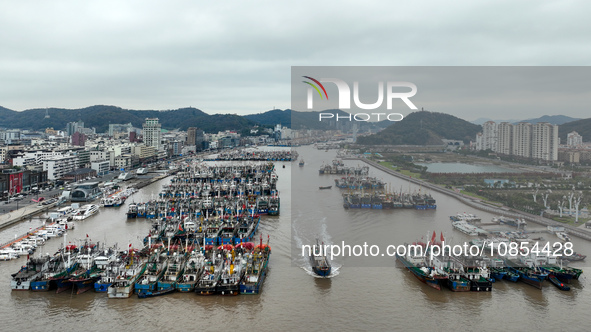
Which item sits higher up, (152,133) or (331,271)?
(152,133)

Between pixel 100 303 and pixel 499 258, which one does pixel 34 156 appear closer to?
pixel 100 303

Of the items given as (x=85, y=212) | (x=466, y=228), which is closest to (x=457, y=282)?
(x=466, y=228)

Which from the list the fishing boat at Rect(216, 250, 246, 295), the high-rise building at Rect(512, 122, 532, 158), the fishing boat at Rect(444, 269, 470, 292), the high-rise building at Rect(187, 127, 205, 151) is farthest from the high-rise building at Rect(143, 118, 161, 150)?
the fishing boat at Rect(444, 269, 470, 292)

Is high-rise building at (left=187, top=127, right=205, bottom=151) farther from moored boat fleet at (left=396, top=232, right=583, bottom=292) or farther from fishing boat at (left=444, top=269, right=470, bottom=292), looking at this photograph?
fishing boat at (left=444, top=269, right=470, bottom=292)

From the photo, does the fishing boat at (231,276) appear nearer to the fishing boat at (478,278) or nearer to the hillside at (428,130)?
the fishing boat at (478,278)

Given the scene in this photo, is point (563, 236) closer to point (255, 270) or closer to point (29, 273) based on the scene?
point (255, 270)

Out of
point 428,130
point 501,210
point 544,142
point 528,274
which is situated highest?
point 428,130
